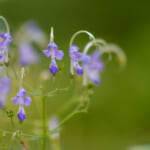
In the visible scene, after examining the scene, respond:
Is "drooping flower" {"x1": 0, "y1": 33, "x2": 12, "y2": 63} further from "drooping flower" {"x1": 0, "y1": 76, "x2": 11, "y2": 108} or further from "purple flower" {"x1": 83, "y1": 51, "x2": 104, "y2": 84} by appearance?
"purple flower" {"x1": 83, "y1": 51, "x2": 104, "y2": 84}

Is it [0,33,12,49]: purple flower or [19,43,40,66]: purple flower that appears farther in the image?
[19,43,40,66]: purple flower

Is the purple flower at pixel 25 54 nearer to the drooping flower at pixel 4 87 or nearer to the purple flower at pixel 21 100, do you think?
the drooping flower at pixel 4 87

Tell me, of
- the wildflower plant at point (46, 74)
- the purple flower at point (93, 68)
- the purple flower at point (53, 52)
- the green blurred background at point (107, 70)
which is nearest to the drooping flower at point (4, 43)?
the wildflower plant at point (46, 74)

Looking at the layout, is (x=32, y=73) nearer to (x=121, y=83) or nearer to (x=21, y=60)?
(x=121, y=83)

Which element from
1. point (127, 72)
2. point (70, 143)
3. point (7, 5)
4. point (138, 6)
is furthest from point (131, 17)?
point (70, 143)

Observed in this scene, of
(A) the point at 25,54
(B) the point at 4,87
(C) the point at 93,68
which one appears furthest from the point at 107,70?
(B) the point at 4,87

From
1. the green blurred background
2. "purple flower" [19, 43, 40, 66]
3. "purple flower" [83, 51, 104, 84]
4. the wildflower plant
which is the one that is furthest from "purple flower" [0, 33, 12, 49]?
the green blurred background

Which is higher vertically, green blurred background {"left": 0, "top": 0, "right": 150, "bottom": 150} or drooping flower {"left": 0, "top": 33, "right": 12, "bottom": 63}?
green blurred background {"left": 0, "top": 0, "right": 150, "bottom": 150}

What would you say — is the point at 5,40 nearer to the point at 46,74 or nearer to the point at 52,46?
the point at 52,46

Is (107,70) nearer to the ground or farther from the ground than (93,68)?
farther from the ground
